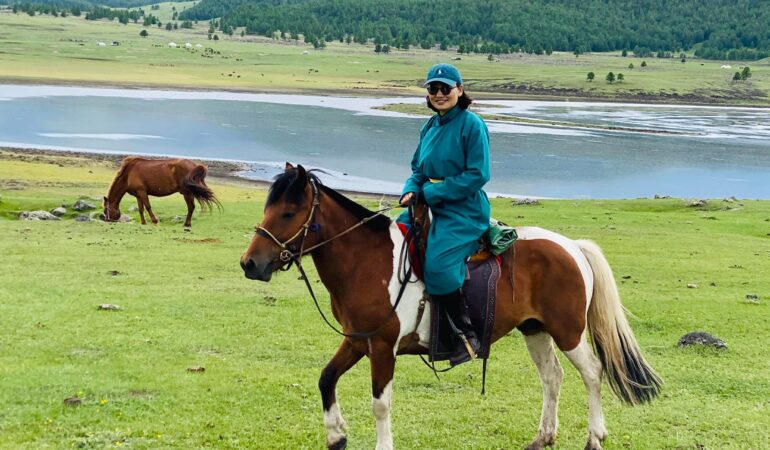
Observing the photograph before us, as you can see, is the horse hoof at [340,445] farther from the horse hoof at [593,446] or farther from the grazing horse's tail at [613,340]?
the grazing horse's tail at [613,340]

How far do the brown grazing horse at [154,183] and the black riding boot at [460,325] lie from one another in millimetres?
18640

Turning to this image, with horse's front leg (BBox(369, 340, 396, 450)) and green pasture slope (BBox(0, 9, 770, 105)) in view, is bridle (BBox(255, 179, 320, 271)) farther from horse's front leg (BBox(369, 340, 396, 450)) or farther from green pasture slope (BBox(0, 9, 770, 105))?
green pasture slope (BBox(0, 9, 770, 105))

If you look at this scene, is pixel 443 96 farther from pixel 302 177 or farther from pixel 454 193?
pixel 302 177

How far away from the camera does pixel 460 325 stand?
6.89 m

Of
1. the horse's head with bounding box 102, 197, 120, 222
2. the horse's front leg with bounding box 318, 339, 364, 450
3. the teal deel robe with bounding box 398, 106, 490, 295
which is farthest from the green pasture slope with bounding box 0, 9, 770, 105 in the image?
the horse's front leg with bounding box 318, 339, 364, 450

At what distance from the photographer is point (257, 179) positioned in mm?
38812

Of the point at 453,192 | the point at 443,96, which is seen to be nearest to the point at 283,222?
the point at 453,192

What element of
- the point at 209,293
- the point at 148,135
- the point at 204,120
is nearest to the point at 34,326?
the point at 209,293

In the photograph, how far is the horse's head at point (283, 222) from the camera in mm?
6262

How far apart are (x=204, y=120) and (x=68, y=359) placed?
54046mm

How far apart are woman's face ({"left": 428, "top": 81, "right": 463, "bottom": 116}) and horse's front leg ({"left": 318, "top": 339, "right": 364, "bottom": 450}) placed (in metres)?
2.28

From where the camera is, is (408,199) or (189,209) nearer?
(408,199)

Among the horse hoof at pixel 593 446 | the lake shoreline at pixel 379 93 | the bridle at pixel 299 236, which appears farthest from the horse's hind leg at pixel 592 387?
the lake shoreline at pixel 379 93

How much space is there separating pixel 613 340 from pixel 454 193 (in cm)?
243
